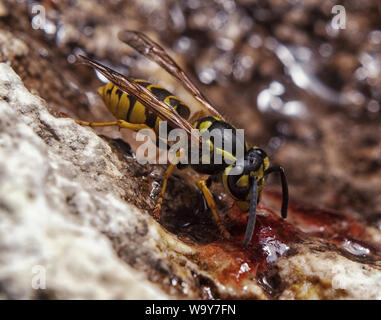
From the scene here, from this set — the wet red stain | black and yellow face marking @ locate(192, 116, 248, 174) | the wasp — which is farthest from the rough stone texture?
black and yellow face marking @ locate(192, 116, 248, 174)

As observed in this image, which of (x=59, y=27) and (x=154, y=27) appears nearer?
(x=59, y=27)

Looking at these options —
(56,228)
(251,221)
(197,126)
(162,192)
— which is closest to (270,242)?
(251,221)

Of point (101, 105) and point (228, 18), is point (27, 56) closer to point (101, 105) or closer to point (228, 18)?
point (101, 105)

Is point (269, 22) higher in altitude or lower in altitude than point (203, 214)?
higher

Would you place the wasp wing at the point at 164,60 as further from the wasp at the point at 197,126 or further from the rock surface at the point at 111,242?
the rock surface at the point at 111,242

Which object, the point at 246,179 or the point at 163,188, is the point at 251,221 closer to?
the point at 246,179
